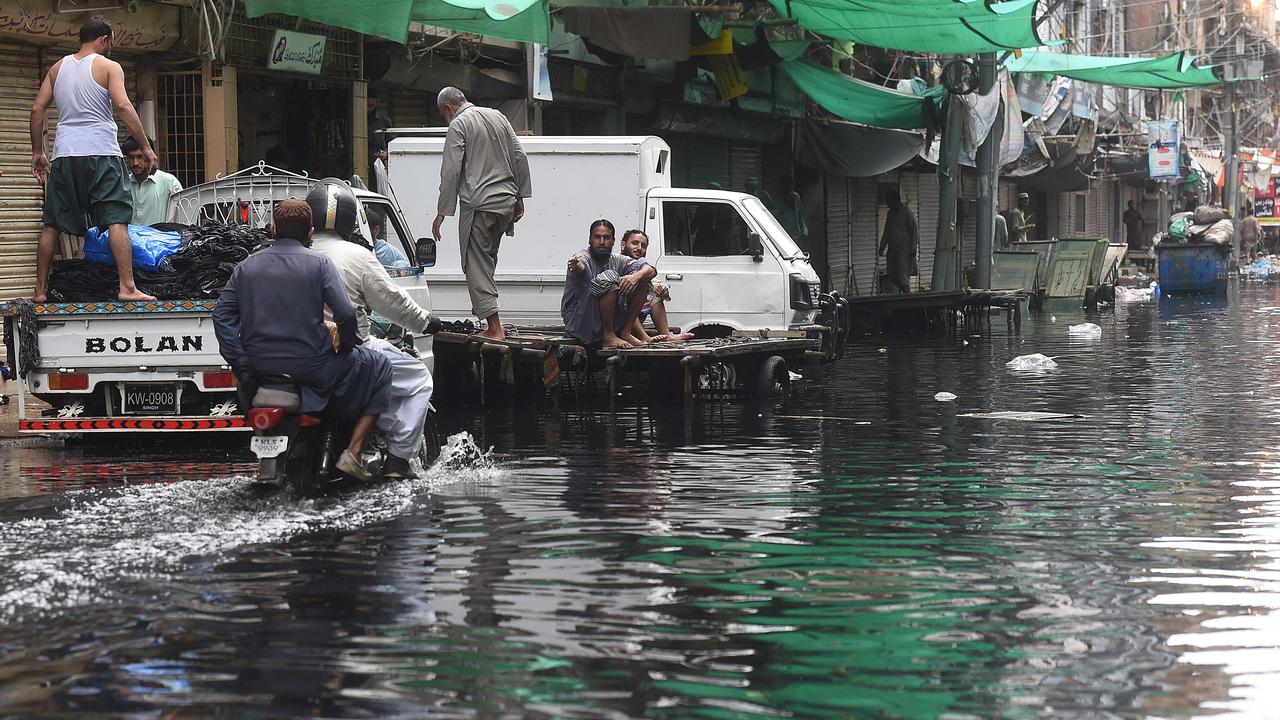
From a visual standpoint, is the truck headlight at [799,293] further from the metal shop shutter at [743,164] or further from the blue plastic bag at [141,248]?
the metal shop shutter at [743,164]

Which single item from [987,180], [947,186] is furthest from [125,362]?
[987,180]

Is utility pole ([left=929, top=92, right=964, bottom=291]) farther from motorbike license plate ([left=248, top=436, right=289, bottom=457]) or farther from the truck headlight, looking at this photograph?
motorbike license plate ([left=248, top=436, right=289, bottom=457])

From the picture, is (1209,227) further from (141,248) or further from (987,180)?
(141,248)

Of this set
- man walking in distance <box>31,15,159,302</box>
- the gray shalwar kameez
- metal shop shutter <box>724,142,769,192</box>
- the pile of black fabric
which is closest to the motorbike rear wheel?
the pile of black fabric

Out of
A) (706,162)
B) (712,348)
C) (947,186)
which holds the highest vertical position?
(706,162)

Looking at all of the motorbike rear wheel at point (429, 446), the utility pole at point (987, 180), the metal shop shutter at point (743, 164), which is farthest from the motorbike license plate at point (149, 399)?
the utility pole at point (987, 180)

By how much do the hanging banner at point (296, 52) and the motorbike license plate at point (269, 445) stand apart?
1083 centimetres

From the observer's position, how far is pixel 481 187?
14477 millimetres

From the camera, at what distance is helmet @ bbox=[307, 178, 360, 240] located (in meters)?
9.60

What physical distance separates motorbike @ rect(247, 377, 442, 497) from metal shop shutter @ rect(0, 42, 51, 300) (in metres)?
7.68

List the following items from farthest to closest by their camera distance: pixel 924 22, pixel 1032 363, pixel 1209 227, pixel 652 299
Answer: pixel 1209 227 < pixel 924 22 < pixel 1032 363 < pixel 652 299

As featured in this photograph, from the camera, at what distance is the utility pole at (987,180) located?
1164 inches

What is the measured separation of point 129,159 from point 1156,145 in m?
44.4

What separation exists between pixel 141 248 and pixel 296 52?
7.68 metres
